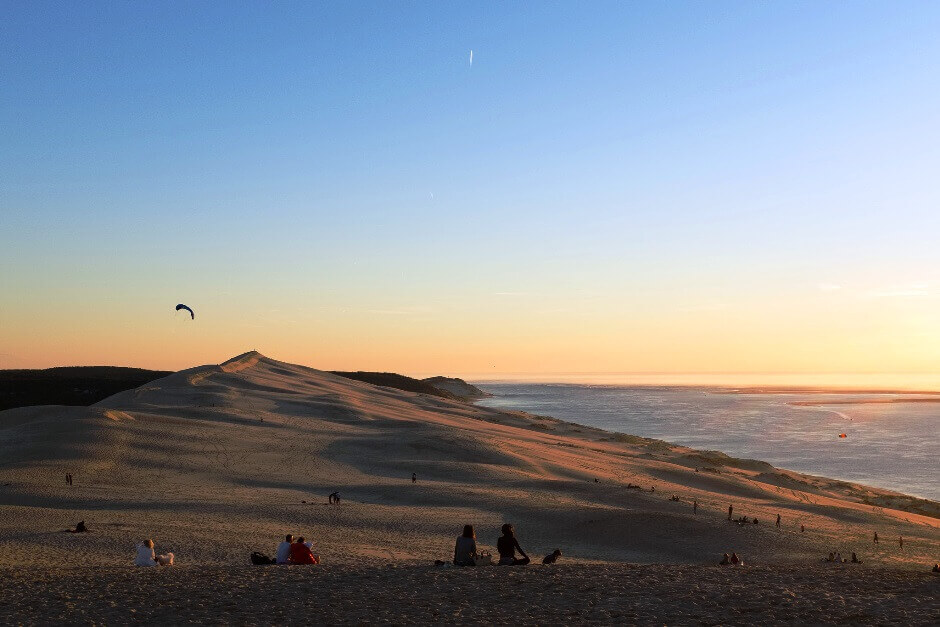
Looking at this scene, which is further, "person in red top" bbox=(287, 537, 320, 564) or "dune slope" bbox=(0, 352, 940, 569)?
"dune slope" bbox=(0, 352, 940, 569)

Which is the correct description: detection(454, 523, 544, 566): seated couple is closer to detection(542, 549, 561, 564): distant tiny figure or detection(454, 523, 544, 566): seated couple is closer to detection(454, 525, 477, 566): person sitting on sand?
detection(454, 525, 477, 566): person sitting on sand

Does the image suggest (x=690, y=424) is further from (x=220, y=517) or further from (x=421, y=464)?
(x=220, y=517)

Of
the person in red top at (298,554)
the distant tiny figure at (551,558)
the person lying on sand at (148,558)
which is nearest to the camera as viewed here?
the person lying on sand at (148,558)

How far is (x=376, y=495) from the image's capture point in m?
32.5

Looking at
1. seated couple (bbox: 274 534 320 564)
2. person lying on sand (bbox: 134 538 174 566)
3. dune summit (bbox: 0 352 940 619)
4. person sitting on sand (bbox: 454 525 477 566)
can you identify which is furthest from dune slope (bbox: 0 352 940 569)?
person sitting on sand (bbox: 454 525 477 566)

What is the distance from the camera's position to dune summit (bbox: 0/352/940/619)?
75.5 feet

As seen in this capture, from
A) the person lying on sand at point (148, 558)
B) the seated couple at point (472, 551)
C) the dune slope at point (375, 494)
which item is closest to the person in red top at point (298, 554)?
the dune slope at point (375, 494)

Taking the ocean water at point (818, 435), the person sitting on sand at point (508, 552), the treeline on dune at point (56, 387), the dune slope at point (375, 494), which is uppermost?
the treeline on dune at point (56, 387)

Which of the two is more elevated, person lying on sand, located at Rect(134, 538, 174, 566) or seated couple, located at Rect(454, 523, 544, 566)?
seated couple, located at Rect(454, 523, 544, 566)

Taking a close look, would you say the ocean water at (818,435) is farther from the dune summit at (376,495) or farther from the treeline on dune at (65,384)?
the treeline on dune at (65,384)

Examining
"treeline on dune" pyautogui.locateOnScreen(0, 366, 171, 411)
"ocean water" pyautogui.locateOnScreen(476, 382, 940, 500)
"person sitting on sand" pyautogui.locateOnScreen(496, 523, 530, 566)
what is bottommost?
"ocean water" pyautogui.locateOnScreen(476, 382, 940, 500)

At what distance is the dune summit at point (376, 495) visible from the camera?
23.0 meters

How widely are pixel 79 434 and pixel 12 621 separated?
30330 mm

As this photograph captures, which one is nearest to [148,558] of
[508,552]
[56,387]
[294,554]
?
[294,554]
